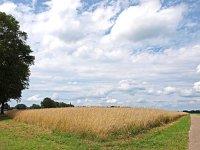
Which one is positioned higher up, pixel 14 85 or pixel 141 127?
pixel 14 85

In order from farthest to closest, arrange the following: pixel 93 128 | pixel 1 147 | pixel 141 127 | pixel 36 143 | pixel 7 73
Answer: pixel 7 73 → pixel 141 127 → pixel 93 128 → pixel 36 143 → pixel 1 147

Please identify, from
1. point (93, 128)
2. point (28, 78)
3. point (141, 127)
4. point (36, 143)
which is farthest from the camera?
point (28, 78)

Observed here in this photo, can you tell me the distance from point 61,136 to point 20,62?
31.2 metres

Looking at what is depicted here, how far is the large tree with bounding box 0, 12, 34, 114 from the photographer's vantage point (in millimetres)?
48719

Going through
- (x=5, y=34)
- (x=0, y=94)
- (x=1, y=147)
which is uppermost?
(x=5, y=34)

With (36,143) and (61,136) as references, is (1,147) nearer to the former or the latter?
(36,143)

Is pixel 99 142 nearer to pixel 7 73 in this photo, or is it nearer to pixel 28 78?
pixel 7 73

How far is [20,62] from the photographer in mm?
51312

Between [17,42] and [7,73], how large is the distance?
4.59 metres

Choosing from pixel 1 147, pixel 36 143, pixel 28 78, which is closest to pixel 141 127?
pixel 36 143

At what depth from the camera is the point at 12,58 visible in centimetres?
4966

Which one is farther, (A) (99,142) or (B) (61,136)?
(B) (61,136)

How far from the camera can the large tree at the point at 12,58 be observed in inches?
1918

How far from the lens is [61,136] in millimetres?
21594
